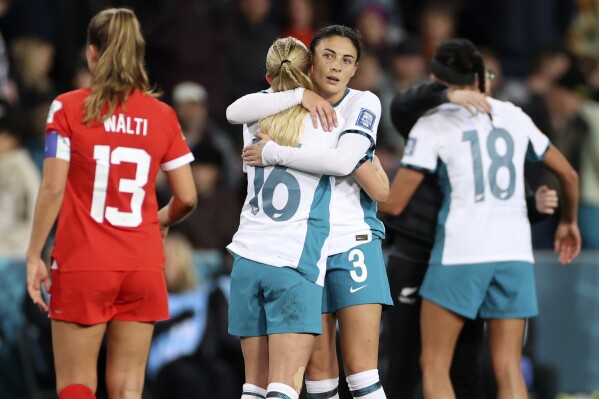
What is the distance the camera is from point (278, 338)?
575cm

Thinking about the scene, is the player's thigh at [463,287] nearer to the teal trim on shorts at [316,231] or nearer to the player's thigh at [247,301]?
the teal trim on shorts at [316,231]

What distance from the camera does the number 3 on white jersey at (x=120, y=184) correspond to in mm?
6242

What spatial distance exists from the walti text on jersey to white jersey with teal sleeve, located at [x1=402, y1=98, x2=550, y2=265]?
5.23 feet

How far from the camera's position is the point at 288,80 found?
6.02 meters

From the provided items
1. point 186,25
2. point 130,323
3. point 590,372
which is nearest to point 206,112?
point 186,25

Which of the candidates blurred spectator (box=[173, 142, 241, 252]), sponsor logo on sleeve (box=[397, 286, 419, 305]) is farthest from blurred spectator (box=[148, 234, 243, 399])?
sponsor logo on sleeve (box=[397, 286, 419, 305])

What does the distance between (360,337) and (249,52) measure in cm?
662

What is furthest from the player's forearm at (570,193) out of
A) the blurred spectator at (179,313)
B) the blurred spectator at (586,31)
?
the blurred spectator at (586,31)

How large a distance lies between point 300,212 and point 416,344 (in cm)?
183

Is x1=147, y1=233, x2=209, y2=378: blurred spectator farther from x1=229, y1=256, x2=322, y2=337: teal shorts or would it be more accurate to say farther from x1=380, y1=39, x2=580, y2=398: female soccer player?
x1=229, y1=256, x2=322, y2=337: teal shorts

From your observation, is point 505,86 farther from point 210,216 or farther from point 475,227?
point 475,227

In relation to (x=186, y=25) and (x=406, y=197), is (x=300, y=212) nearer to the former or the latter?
(x=406, y=197)

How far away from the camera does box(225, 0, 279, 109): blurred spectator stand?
12180 millimetres

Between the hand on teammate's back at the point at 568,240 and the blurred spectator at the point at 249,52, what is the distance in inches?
201
